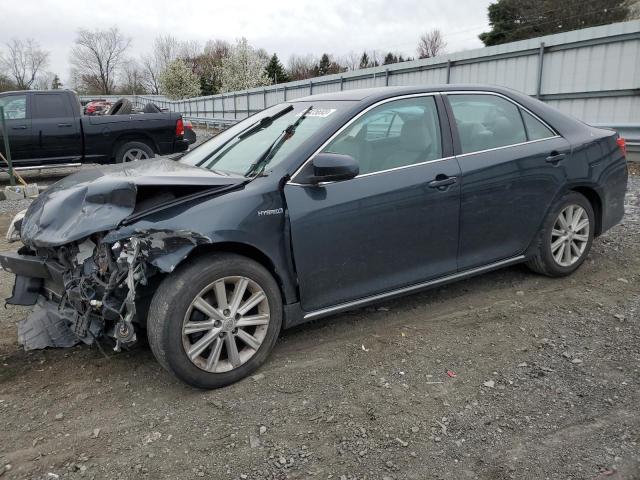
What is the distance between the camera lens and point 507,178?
3.96 metres

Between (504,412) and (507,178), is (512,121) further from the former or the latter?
(504,412)

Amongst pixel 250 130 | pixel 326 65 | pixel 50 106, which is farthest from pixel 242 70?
pixel 250 130

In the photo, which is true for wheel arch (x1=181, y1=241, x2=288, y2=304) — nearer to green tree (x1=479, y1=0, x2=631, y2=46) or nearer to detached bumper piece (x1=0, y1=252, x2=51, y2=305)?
detached bumper piece (x1=0, y1=252, x2=51, y2=305)

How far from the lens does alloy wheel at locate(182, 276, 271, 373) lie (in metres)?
2.93

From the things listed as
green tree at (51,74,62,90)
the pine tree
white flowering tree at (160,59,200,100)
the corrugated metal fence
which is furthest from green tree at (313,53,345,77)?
the corrugated metal fence

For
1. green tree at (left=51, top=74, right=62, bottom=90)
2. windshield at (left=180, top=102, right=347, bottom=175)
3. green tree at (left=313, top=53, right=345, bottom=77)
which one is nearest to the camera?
windshield at (left=180, top=102, right=347, bottom=175)

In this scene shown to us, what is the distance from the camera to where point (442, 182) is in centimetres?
366

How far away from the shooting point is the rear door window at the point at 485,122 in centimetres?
392

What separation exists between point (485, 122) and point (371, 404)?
2.41 meters

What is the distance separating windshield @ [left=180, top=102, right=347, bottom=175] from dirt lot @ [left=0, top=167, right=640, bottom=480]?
1298 millimetres

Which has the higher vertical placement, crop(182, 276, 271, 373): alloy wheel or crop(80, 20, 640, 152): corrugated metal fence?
crop(80, 20, 640, 152): corrugated metal fence

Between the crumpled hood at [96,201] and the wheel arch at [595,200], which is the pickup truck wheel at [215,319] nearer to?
the crumpled hood at [96,201]

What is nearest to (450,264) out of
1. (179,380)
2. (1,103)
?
(179,380)

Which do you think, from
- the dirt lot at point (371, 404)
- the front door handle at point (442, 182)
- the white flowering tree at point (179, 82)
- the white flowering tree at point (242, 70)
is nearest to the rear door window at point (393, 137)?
the front door handle at point (442, 182)
